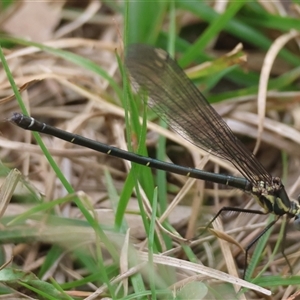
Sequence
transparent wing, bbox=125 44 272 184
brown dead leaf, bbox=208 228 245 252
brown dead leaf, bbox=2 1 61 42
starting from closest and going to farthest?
brown dead leaf, bbox=208 228 245 252
transparent wing, bbox=125 44 272 184
brown dead leaf, bbox=2 1 61 42

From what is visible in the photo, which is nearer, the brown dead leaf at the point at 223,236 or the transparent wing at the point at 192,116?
the brown dead leaf at the point at 223,236

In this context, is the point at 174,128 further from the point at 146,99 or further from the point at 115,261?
the point at 115,261

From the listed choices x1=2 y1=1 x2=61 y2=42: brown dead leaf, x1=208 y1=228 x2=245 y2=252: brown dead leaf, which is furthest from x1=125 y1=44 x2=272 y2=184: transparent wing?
x1=2 y1=1 x2=61 y2=42: brown dead leaf

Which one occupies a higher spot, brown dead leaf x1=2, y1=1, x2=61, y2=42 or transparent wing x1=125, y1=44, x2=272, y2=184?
brown dead leaf x1=2, y1=1, x2=61, y2=42

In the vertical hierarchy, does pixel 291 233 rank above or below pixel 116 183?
below

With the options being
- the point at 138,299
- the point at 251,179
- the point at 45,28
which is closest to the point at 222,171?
the point at 251,179

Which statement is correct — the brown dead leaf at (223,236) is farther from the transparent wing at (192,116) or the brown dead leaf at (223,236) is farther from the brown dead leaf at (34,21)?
the brown dead leaf at (34,21)

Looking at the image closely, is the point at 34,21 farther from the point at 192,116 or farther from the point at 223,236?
the point at 223,236

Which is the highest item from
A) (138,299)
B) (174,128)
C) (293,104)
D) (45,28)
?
(45,28)

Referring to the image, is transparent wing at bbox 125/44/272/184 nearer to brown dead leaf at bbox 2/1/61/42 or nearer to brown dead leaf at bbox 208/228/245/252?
brown dead leaf at bbox 208/228/245/252

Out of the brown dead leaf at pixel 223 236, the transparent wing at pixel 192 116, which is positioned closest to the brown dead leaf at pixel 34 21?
the transparent wing at pixel 192 116

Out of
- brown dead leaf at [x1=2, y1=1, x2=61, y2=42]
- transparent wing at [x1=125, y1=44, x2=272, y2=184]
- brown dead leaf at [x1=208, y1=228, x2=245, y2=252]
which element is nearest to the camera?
brown dead leaf at [x1=208, y1=228, x2=245, y2=252]
